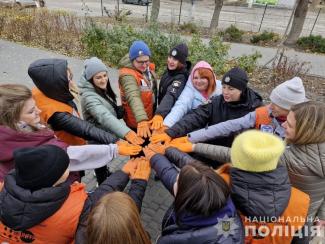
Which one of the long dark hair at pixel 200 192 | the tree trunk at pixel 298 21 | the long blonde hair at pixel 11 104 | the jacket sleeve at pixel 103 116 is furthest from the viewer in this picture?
the tree trunk at pixel 298 21

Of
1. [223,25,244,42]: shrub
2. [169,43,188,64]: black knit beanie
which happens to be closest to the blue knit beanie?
[169,43,188,64]: black knit beanie

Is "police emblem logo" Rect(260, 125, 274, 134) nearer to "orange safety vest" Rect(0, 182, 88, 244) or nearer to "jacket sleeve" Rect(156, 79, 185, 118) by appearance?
"jacket sleeve" Rect(156, 79, 185, 118)

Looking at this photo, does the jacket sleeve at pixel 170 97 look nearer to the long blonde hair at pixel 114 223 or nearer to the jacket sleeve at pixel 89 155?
the jacket sleeve at pixel 89 155

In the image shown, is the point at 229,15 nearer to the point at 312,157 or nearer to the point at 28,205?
the point at 312,157

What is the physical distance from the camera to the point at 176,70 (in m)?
3.64

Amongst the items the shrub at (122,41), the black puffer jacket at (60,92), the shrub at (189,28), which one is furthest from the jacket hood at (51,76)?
the shrub at (189,28)

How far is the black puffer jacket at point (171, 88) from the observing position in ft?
10.9

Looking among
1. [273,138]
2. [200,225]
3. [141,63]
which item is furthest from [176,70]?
[200,225]

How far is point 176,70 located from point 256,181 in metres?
2.10

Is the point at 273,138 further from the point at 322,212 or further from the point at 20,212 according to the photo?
the point at 20,212

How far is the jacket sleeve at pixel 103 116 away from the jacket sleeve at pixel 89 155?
29 centimetres

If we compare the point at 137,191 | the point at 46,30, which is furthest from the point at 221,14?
the point at 137,191

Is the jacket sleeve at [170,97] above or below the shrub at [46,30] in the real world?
above

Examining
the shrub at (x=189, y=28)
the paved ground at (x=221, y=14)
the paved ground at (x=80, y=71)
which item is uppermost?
the paved ground at (x=80, y=71)
